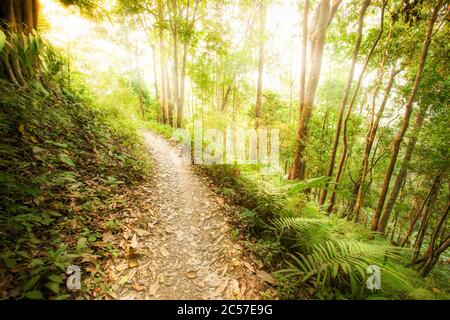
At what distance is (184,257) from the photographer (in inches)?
121

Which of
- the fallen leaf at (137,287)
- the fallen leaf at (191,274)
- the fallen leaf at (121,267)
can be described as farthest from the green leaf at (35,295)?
the fallen leaf at (191,274)

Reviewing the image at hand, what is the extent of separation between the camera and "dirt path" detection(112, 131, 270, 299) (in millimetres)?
2473

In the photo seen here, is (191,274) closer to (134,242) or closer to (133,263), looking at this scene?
(133,263)

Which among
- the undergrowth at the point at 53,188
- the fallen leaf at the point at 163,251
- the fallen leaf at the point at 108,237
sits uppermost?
the undergrowth at the point at 53,188

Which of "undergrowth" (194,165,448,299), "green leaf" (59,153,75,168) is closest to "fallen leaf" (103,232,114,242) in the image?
"green leaf" (59,153,75,168)

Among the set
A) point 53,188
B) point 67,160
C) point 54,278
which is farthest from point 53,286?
point 67,160

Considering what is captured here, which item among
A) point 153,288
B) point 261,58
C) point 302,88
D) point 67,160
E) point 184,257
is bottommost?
point 153,288

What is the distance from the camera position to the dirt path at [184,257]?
2.47m

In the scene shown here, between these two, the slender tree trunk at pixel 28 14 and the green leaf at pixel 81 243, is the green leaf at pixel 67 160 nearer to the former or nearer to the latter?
the green leaf at pixel 81 243

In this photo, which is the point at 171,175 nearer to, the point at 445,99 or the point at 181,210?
the point at 181,210

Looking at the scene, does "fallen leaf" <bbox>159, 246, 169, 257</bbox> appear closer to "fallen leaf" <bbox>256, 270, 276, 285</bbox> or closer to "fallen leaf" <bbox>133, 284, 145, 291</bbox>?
"fallen leaf" <bbox>133, 284, 145, 291</bbox>

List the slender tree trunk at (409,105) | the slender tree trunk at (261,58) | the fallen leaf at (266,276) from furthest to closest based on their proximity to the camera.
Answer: the slender tree trunk at (261,58) → the slender tree trunk at (409,105) → the fallen leaf at (266,276)
